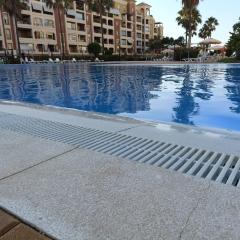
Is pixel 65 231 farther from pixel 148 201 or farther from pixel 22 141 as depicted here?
pixel 22 141

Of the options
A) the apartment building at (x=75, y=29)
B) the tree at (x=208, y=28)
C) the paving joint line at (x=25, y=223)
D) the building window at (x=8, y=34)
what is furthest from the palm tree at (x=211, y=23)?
the paving joint line at (x=25, y=223)

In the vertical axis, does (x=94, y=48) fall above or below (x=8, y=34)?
below

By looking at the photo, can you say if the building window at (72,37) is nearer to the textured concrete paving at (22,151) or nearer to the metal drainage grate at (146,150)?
the metal drainage grate at (146,150)

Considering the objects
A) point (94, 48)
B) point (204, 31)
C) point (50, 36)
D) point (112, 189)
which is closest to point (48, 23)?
point (50, 36)

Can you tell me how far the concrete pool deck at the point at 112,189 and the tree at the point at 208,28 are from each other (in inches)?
2211

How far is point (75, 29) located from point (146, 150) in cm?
5886

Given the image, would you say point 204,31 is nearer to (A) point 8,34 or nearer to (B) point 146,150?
(A) point 8,34

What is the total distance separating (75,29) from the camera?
57.9 metres

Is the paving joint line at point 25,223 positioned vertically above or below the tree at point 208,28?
below

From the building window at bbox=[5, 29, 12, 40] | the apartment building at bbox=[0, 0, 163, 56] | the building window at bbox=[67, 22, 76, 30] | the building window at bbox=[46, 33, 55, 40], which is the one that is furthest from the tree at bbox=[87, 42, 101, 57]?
the building window at bbox=[5, 29, 12, 40]

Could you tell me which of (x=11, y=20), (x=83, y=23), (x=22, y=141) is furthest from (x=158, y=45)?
(x=22, y=141)

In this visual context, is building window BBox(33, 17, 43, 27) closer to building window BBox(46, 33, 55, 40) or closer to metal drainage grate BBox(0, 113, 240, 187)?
building window BBox(46, 33, 55, 40)

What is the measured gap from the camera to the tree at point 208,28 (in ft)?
178

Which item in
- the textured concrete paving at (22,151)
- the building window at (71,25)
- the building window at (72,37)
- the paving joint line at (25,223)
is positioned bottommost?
the textured concrete paving at (22,151)
